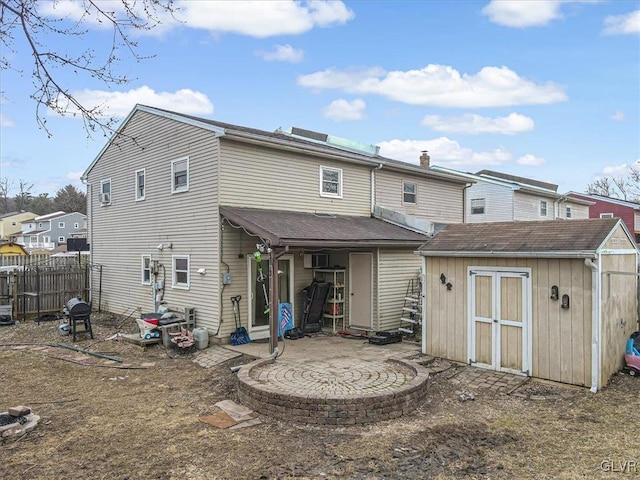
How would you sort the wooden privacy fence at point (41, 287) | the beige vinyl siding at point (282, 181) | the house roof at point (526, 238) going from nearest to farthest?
1. the house roof at point (526, 238)
2. the beige vinyl siding at point (282, 181)
3. the wooden privacy fence at point (41, 287)

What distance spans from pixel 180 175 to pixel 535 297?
8.94m

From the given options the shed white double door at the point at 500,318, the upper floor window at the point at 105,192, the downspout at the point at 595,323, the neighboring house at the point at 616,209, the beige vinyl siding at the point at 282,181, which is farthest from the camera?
the neighboring house at the point at 616,209

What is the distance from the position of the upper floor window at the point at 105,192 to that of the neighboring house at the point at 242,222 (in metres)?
0.06

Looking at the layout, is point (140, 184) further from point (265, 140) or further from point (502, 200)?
point (502, 200)

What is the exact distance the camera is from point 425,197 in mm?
15781

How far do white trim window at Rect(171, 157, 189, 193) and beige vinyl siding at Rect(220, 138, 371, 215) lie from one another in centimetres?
154

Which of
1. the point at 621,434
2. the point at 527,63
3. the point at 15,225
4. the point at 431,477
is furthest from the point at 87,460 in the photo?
the point at 15,225

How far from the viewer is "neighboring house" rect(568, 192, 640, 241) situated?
3014 centimetres

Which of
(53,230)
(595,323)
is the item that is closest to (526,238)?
(595,323)

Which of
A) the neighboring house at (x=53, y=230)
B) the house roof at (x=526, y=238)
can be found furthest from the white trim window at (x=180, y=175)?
the neighboring house at (x=53, y=230)

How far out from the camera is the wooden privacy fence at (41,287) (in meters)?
13.9

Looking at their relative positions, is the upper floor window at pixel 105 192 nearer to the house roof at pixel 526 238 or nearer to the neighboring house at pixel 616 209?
the house roof at pixel 526 238

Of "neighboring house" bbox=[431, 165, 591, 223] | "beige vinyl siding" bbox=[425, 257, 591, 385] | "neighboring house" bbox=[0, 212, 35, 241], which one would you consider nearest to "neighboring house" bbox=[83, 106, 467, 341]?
"beige vinyl siding" bbox=[425, 257, 591, 385]

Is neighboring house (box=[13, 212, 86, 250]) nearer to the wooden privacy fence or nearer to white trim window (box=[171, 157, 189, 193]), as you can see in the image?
the wooden privacy fence
